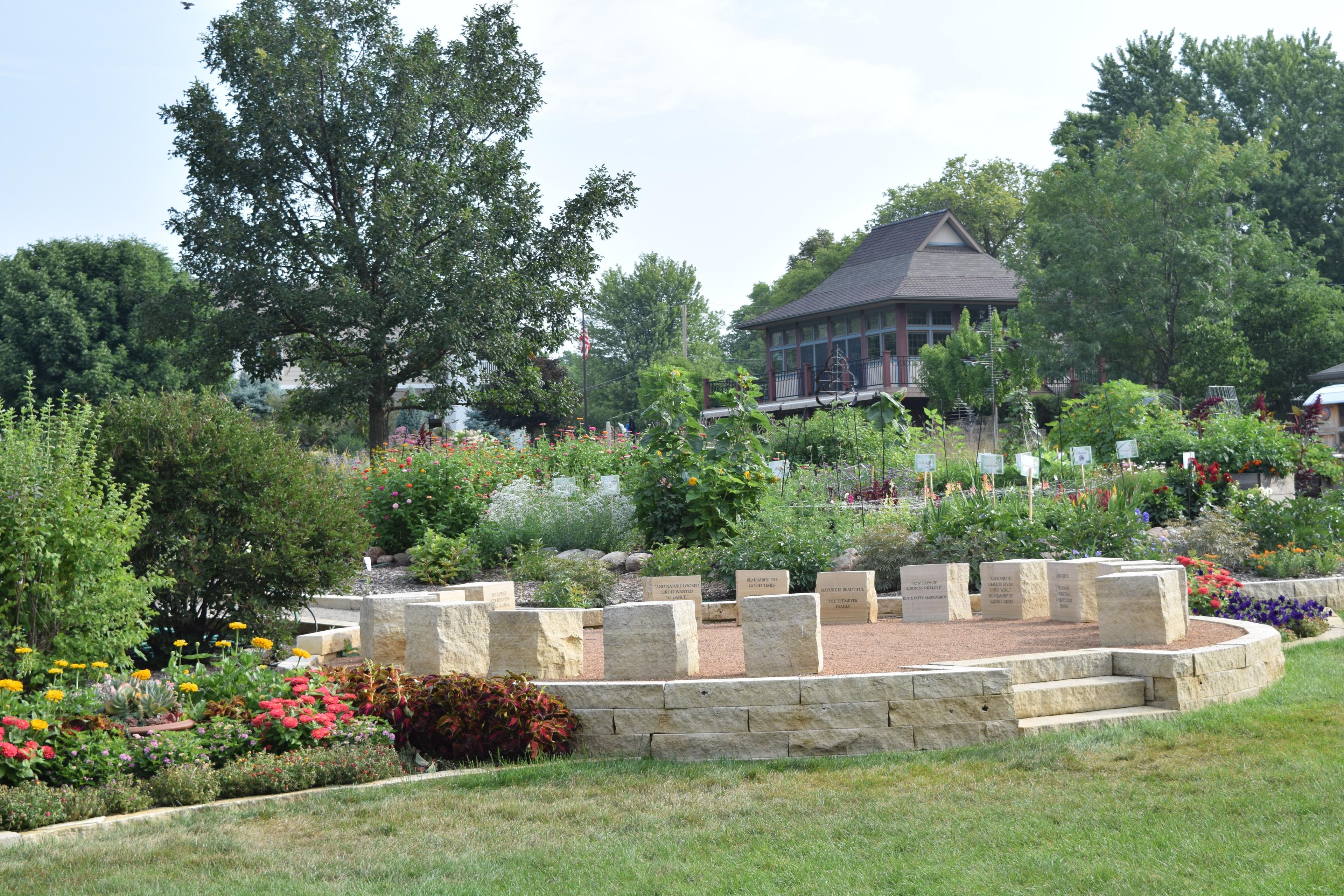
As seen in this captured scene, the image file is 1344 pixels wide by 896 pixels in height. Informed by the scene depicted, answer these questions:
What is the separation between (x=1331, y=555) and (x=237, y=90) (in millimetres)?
17994

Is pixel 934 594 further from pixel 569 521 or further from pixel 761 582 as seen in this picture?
pixel 569 521

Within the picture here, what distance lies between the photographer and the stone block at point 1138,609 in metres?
6.85

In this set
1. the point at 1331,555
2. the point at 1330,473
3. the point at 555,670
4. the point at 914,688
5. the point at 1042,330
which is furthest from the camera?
the point at 1042,330

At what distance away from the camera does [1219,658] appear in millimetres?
6430

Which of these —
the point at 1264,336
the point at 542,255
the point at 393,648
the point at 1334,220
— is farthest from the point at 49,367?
the point at 1334,220

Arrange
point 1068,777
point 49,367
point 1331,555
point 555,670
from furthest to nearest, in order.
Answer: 1. point 49,367
2. point 1331,555
3. point 555,670
4. point 1068,777

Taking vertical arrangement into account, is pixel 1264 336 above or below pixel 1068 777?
above

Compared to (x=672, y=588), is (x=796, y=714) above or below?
below

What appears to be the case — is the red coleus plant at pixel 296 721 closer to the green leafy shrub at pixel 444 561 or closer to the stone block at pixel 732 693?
the stone block at pixel 732 693

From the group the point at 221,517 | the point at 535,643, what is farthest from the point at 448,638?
the point at 221,517

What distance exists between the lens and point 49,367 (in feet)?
113

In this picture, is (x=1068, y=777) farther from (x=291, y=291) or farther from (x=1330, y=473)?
(x=291, y=291)

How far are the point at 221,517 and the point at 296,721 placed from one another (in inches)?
110

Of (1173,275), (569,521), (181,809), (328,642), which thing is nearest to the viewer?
(181,809)
